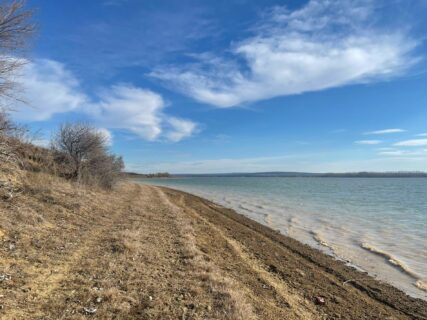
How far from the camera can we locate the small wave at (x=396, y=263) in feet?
34.1

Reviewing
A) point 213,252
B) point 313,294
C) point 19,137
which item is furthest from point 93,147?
point 313,294

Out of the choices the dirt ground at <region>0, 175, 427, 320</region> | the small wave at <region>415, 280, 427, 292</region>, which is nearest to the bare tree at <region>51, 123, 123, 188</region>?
the dirt ground at <region>0, 175, 427, 320</region>

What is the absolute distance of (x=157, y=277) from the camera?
7.34m

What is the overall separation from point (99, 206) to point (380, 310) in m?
12.8

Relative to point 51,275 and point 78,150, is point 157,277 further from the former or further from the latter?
point 78,150

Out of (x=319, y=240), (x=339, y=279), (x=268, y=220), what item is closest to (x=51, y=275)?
(x=339, y=279)

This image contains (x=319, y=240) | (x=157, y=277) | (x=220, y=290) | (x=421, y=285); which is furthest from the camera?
(x=319, y=240)

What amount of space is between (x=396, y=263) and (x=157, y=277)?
9486 millimetres

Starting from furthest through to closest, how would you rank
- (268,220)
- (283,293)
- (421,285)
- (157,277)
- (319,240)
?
(268,220) < (319,240) < (421,285) < (283,293) < (157,277)

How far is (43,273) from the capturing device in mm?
6738

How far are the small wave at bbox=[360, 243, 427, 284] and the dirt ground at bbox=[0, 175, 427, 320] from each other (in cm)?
157

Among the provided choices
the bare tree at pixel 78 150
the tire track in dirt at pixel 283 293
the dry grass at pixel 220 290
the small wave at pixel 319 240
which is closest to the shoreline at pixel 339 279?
the tire track in dirt at pixel 283 293

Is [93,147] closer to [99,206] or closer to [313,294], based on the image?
[99,206]

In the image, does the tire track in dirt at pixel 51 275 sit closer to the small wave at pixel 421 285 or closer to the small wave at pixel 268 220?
the small wave at pixel 421 285
